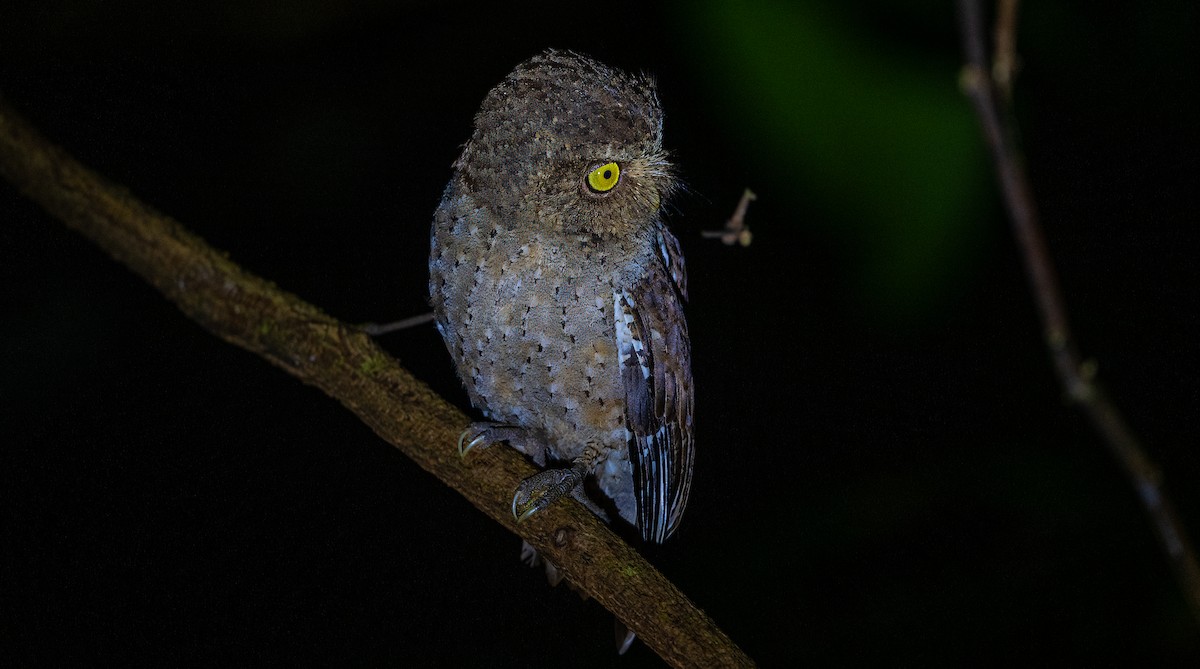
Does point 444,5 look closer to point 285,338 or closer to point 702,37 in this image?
point 702,37

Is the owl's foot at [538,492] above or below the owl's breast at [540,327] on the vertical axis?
below

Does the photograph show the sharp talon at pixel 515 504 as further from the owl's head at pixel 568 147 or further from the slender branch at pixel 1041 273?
the slender branch at pixel 1041 273

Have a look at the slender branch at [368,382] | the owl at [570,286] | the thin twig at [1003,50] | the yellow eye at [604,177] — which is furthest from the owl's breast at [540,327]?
the thin twig at [1003,50]

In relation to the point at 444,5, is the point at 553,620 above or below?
below

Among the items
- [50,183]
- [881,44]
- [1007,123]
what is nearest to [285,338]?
[50,183]

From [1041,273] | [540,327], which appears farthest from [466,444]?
[1041,273]

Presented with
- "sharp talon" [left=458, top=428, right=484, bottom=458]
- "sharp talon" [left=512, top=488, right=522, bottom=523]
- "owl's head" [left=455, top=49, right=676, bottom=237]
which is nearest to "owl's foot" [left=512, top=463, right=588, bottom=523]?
"sharp talon" [left=512, top=488, right=522, bottom=523]

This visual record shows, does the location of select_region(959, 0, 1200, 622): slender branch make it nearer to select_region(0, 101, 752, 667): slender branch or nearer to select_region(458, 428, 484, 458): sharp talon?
select_region(0, 101, 752, 667): slender branch
